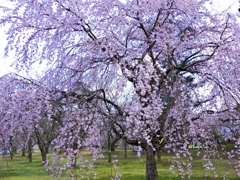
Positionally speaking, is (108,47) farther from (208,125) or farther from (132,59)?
(208,125)

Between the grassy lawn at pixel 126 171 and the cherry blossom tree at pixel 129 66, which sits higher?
the cherry blossom tree at pixel 129 66

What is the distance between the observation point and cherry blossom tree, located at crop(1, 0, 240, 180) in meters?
5.28

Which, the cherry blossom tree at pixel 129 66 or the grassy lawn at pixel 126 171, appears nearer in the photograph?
the cherry blossom tree at pixel 129 66

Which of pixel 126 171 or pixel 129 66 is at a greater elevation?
pixel 129 66

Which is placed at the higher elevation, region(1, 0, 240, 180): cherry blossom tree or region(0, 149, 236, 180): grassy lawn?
region(1, 0, 240, 180): cherry blossom tree

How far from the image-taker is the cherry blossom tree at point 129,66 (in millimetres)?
5277

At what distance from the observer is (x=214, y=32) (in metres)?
7.11

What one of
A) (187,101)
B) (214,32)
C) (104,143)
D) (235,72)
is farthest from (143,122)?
(214,32)

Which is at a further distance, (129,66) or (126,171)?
(126,171)

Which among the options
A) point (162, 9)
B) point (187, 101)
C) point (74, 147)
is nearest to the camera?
point (74, 147)

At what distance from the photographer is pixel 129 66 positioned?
543 centimetres

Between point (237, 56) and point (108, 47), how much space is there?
260 centimetres

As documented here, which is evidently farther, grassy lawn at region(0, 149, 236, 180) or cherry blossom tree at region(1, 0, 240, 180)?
grassy lawn at region(0, 149, 236, 180)

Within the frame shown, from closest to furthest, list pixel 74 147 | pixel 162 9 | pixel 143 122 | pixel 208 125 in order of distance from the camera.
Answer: pixel 143 122 < pixel 74 147 < pixel 162 9 < pixel 208 125
